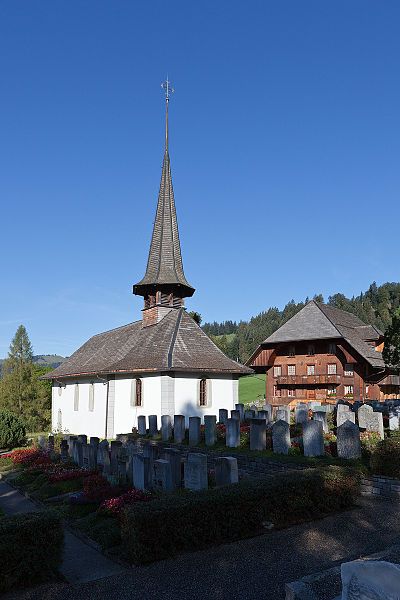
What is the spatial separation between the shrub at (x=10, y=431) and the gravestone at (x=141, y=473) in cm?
1798

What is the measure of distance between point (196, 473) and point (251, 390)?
65.0m

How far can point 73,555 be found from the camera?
895 cm

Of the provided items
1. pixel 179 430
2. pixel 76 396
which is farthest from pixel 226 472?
pixel 76 396

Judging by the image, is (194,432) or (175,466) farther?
→ (194,432)

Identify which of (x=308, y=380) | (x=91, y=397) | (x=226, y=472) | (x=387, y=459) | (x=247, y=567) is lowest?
(x=247, y=567)

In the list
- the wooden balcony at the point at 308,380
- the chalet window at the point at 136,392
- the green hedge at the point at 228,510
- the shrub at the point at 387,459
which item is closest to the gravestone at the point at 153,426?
the chalet window at the point at 136,392

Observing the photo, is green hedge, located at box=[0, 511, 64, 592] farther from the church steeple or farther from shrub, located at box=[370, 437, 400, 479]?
the church steeple

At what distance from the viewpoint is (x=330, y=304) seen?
121312mm

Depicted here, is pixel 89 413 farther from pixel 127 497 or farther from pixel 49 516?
pixel 49 516

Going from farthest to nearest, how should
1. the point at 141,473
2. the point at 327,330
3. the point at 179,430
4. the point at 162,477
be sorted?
the point at 327,330 → the point at 179,430 → the point at 141,473 → the point at 162,477

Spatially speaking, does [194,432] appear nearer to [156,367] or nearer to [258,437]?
[258,437]

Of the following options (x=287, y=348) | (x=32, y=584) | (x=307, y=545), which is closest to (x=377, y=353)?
(x=287, y=348)

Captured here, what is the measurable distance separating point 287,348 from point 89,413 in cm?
2205

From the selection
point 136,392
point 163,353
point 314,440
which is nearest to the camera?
point 314,440
